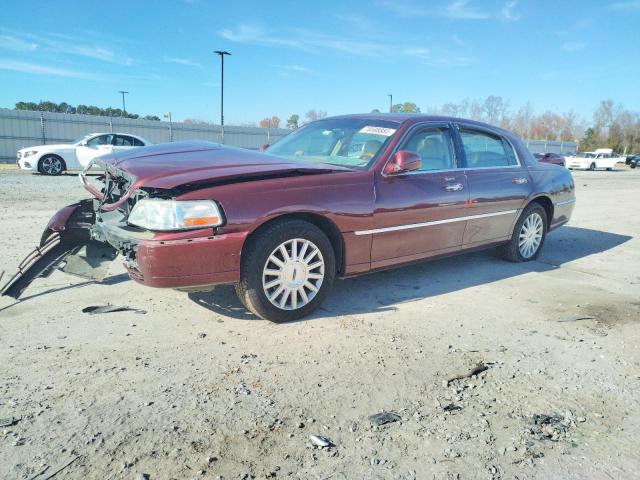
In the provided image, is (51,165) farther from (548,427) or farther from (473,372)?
(548,427)

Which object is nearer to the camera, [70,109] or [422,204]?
[422,204]

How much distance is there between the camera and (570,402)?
279cm

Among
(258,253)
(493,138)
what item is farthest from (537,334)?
(493,138)

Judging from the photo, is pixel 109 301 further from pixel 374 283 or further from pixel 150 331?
pixel 374 283

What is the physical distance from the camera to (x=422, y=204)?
4387 mm

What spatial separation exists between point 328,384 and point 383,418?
437 mm

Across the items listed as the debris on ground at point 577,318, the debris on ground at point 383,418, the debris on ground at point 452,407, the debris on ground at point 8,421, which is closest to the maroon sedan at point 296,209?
the debris on ground at point 8,421

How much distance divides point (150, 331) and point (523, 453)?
249 centimetres

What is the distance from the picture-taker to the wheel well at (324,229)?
3508mm

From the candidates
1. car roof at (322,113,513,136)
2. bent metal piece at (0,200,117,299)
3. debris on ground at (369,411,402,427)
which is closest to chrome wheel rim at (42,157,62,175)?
bent metal piece at (0,200,117,299)

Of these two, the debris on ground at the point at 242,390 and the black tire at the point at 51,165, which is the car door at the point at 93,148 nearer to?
the black tire at the point at 51,165

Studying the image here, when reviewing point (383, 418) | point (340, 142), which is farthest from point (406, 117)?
point (383, 418)

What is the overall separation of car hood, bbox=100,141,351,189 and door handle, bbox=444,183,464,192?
1173 millimetres

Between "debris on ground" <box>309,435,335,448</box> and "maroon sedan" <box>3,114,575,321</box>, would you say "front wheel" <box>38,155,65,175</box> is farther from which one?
"debris on ground" <box>309,435,335,448</box>
